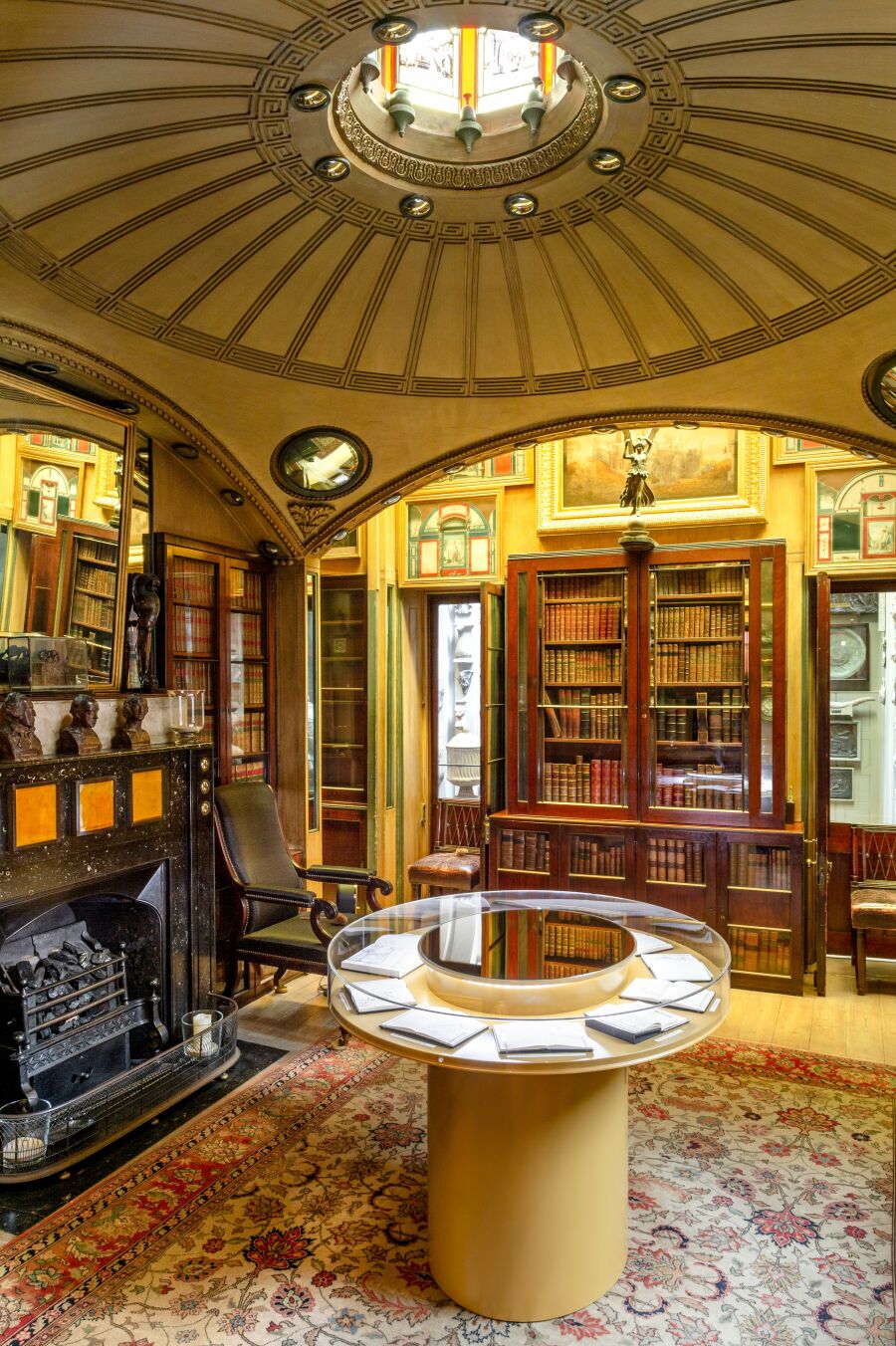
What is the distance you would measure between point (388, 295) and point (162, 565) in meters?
1.77

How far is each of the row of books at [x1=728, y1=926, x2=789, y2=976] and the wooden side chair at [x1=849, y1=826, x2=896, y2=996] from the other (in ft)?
1.31

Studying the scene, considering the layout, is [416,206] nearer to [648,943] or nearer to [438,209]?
[438,209]

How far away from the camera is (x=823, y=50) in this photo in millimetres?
2291

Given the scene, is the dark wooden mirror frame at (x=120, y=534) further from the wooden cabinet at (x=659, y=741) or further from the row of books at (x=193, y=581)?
the wooden cabinet at (x=659, y=741)

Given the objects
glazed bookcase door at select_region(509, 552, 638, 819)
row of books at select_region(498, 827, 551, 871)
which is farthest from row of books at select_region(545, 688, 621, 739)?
row of books at select_region(498, 827, 551, 871)

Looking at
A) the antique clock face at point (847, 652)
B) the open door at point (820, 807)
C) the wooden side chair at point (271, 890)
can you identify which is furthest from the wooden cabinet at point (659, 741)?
the wooden side chair at point (271, 890)

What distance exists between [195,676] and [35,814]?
4.91 feet

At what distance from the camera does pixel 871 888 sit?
515 centimetres

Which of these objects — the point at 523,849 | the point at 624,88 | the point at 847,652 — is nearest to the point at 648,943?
the point at 523,849

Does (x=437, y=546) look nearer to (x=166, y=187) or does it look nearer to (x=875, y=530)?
(x=875, y=530)

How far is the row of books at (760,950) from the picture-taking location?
5.05 meters

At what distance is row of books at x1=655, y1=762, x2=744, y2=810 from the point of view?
5.27 m

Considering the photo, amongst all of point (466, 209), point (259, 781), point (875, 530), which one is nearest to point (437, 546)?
point (259, 781)

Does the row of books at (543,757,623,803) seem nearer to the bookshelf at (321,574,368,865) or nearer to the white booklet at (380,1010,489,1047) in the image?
the bookshelf at (321,574,368,865)
